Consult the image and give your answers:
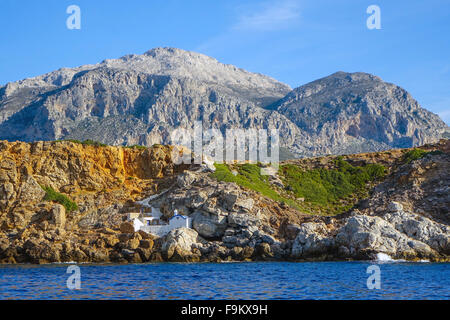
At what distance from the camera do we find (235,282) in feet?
104

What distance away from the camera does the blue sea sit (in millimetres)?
26000

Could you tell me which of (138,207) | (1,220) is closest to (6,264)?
(1,220)

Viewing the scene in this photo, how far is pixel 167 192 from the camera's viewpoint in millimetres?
61938

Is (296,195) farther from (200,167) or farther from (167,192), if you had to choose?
(167,192)

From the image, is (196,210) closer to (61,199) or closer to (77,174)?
(61,199)

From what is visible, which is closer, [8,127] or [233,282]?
[233,282]

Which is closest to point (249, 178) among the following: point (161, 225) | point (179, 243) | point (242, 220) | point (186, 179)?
point (186, 179)

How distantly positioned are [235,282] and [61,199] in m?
34.5

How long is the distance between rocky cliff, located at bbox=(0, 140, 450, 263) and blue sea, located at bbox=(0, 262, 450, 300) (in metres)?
6.80

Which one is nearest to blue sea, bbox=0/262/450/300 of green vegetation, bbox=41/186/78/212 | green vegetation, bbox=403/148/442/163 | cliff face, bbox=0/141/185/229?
green vegetation, bbox=41/186/78/212

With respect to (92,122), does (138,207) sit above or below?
below

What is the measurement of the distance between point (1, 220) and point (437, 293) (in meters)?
47.6

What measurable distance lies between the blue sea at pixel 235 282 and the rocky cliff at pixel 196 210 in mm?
6798
